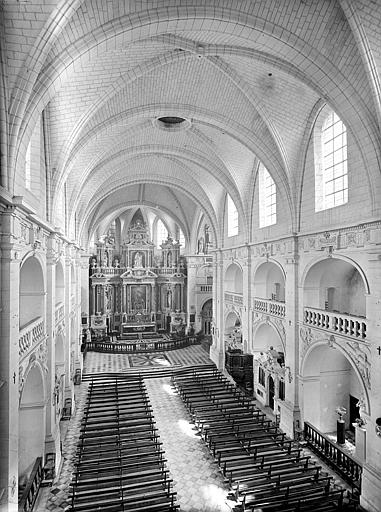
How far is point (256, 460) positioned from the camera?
12.3 meters

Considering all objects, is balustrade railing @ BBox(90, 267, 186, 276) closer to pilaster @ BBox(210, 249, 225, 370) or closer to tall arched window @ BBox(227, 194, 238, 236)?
pilaster @ BBox(210, 249, 225, 370)

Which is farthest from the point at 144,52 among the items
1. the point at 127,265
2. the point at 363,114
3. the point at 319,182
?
the point at 127,265

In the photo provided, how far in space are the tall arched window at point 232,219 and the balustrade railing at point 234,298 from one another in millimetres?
4024

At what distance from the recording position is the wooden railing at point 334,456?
11352mm

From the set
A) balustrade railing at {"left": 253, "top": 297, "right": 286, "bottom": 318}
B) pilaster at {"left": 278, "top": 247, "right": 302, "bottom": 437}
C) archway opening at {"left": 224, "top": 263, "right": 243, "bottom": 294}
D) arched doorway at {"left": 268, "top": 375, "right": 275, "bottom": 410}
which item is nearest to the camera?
pilaster at {"left": 278, "top": 247, "right": 302, "bottom": 437}

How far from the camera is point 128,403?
17.3 meters

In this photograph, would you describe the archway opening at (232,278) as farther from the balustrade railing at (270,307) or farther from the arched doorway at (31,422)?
the arched doorway at (31,422)

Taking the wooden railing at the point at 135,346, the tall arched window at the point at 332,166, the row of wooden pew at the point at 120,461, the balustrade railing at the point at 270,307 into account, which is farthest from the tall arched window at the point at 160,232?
the tall arched window at the point at 332,166

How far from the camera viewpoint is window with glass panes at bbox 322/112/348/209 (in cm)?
1247

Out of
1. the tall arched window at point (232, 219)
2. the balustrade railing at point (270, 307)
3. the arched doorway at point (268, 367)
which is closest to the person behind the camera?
the balustrade railing at point (270, 307)

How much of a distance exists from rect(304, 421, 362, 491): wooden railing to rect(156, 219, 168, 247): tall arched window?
28248mm

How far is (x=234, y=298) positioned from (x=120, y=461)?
515 inches

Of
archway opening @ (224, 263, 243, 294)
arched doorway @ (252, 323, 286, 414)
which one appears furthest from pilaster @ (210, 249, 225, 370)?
arched doorway @ (252, 323, 286, 414)

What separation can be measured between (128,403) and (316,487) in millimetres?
9558
